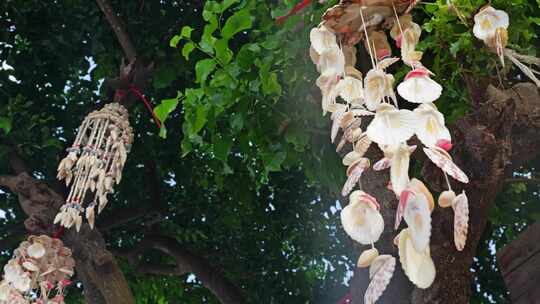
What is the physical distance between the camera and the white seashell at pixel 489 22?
113 cm

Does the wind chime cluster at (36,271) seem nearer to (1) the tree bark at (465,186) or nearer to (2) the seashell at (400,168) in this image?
(1) the tree bark at (465,186)

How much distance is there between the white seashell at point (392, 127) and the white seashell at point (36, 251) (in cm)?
174

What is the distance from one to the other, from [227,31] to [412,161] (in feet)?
1.87

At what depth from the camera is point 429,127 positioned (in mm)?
854

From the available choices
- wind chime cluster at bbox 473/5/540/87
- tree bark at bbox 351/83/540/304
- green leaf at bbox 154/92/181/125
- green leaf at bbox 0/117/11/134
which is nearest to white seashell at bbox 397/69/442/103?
wind chime cluster at bbox 473/5/540/87

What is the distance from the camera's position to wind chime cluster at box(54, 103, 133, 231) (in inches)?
89.6

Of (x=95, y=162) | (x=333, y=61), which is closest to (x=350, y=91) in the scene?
(x=333, y=61)

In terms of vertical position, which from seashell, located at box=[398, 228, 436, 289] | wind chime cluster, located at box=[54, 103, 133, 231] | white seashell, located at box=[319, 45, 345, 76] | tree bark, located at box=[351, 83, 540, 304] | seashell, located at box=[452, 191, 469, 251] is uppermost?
wind chime cluster, located at box=[54, 103, 133, 231]

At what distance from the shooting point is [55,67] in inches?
131

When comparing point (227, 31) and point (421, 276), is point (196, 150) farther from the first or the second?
point (421, 276)

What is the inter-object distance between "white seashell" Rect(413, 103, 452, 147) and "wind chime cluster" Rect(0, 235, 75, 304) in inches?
64.2

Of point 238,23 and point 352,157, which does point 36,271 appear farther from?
point 352,157

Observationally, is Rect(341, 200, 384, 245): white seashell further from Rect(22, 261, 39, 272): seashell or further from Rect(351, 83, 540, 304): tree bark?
Rect(22, 261, 39, 272): seashell

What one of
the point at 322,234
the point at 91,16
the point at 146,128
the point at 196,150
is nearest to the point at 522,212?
the point at 322,234
